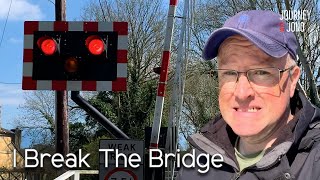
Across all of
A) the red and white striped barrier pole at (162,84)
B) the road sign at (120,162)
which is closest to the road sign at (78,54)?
the road sign at (120,162)

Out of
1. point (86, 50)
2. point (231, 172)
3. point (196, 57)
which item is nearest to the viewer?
point (231, 172)

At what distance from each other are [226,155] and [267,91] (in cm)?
26

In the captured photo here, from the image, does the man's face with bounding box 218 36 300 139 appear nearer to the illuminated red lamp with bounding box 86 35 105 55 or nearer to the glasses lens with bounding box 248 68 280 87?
the glasses lens with bounding box 248 68 280 87

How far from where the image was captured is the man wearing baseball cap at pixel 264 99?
128 centimetres

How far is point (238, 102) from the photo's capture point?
1.29 metres

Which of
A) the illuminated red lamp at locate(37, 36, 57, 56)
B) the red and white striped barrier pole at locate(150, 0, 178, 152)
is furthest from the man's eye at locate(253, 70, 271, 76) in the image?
the red and white striped barrier pole at locate(150, 0, 178, 152)

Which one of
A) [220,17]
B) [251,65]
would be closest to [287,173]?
[251,65]

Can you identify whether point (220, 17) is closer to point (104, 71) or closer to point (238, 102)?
point (104, 71)

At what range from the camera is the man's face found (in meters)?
1.27

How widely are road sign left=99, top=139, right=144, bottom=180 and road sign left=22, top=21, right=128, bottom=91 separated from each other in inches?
18.0

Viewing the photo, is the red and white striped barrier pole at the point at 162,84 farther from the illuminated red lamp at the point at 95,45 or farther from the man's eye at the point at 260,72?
the man's eye at the point at 260,72

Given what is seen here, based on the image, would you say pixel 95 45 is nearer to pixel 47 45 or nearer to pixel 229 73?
pixel 47 45

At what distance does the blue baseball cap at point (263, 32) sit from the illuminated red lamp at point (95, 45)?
10.4ft

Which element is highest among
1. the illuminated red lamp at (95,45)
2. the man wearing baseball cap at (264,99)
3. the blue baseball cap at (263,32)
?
the illuminated red lamp at (95,45)
